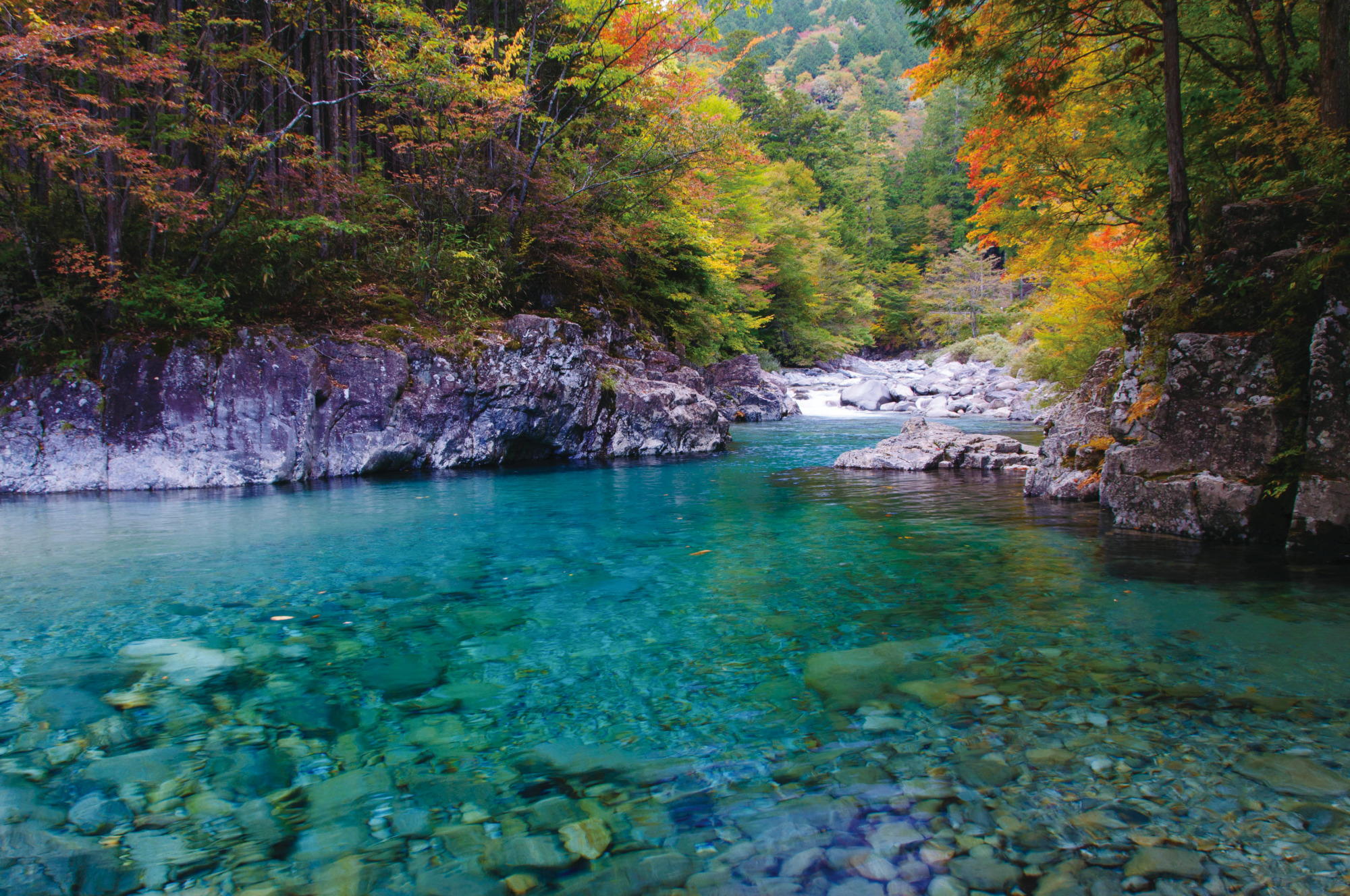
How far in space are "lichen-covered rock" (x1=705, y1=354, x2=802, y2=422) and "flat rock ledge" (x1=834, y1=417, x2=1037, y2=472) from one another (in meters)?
11.9

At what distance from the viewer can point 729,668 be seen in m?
3.28

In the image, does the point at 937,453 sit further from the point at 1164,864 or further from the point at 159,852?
the point at 159,852

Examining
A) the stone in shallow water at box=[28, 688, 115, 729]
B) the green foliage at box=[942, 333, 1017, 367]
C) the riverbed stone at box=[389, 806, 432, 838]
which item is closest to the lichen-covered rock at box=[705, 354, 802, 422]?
the green foliage at box=[942, 333, 1017, 367]

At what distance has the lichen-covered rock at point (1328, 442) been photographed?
181 inches

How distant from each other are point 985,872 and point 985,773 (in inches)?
20.2

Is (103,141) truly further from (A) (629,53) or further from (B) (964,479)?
(B) (964,479)

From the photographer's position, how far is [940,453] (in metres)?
11.5

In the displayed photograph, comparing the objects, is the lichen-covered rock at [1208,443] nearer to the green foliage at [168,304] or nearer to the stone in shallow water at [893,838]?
the stone in shallow water at [893,838]

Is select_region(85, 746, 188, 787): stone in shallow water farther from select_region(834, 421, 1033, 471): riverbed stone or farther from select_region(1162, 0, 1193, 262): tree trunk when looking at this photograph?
select_region(834, 421, 1033, 471): riverbed stone

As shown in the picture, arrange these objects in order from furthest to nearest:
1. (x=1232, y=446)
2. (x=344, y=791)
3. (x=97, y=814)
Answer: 1. (x=1232, y=446)
2. (x=344, y=791)
3. (x=97, y=814)

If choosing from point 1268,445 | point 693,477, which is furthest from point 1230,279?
point 693,477

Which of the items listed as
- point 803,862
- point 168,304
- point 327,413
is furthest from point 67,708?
point 168,304

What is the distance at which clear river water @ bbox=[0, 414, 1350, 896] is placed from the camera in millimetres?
1906

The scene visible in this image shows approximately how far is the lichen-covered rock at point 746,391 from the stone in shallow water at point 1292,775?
70.4ft
